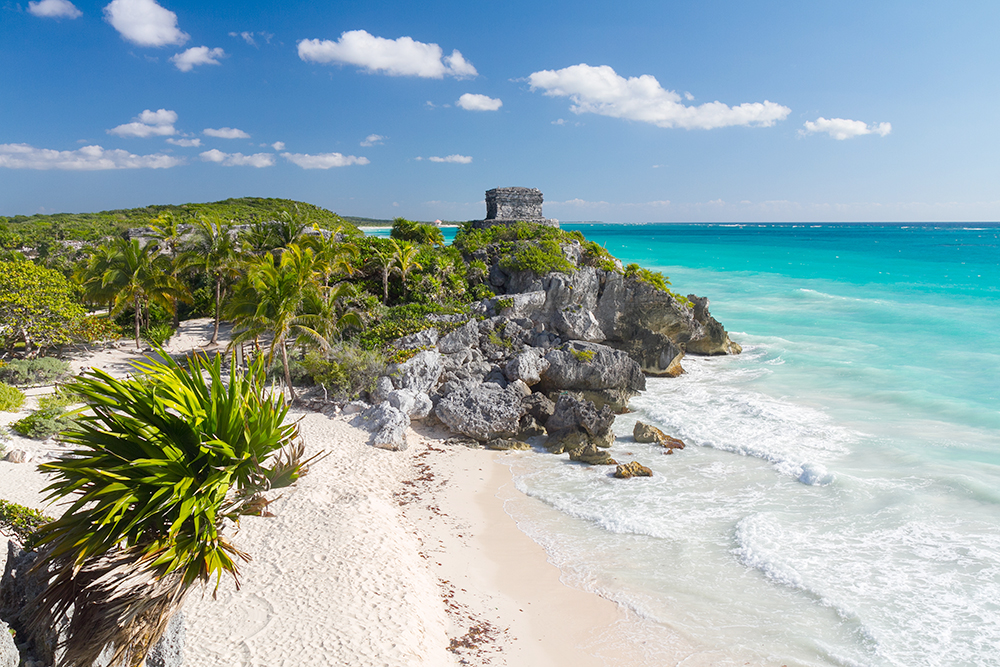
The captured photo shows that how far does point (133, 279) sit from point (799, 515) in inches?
848

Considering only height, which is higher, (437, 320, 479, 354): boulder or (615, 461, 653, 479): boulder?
(437, 320, 479, 354): boulder

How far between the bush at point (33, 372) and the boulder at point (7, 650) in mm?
12892

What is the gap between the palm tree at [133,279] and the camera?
61.9 feet

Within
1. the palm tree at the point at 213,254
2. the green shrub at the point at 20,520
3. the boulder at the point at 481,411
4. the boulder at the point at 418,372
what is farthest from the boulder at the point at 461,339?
the green shrub at the point at 20,520

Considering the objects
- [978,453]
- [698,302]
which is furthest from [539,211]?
[978,453]

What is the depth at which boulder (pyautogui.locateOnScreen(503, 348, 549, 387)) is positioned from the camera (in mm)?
16516

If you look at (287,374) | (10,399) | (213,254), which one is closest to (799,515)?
(287,374)

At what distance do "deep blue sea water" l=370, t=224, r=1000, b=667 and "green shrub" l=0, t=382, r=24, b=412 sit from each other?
1158cm

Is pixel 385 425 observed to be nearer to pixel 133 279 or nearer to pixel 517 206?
pixel 133 279

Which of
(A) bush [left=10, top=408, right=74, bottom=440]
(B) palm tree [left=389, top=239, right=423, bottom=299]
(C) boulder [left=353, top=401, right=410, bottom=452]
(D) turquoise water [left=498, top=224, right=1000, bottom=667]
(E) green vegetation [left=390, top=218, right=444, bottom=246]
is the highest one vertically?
(E) green vegetation [left=390, top=218, right=444, bottom=246]

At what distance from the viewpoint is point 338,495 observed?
1035cm

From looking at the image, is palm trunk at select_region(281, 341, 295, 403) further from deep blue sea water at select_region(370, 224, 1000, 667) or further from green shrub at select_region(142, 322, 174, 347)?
green shrub at select_region(142, 322, 174, 347)

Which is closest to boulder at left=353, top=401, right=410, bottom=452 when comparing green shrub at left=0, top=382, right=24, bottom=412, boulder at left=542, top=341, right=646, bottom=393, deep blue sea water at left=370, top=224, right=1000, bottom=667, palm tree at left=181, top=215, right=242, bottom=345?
deep blue sea water at left=370, top=224, right=1000, bottom=667

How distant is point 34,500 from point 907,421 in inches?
808
